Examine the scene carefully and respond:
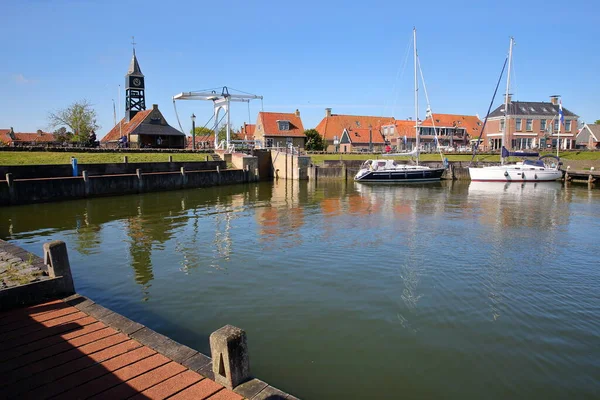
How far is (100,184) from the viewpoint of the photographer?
25.8 meters

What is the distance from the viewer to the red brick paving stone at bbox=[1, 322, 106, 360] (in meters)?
4.76

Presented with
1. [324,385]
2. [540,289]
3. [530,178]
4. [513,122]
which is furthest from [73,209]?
[513,122]

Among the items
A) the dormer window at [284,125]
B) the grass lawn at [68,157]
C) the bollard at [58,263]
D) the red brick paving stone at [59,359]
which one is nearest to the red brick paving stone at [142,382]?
the red brick paving stone at [59,359]

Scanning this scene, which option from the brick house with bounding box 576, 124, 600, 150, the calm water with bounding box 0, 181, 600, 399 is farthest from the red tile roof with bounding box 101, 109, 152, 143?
the brick house with bounding box 576, 124, 600, 150

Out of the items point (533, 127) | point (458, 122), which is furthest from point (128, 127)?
point (533, 127)

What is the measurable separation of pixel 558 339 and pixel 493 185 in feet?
116

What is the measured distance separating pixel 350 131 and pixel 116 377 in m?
66.2

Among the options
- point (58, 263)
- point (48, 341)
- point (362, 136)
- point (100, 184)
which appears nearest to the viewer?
point (48, 341)

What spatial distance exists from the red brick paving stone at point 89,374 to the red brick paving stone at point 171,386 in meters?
0.45

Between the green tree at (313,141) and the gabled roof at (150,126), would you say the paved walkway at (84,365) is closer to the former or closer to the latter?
the gabled roof at (150,126)

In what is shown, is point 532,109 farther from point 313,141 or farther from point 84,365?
point 84,365

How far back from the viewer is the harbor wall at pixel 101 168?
24572 millimetres

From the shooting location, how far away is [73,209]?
827 inches

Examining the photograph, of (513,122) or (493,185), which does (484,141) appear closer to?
(513,122)
